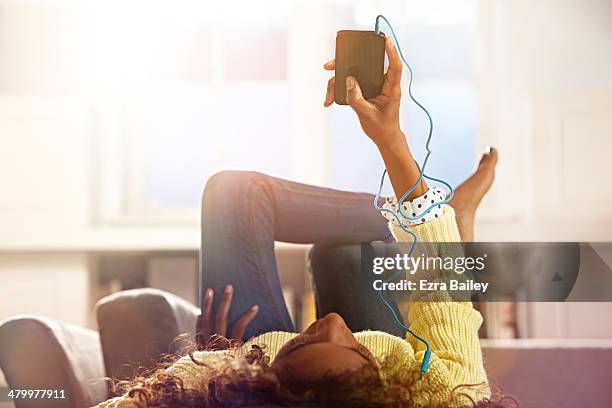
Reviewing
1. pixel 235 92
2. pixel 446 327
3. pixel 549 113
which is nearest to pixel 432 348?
pixel 446 327

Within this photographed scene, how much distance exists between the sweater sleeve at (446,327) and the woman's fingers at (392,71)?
0.47 ft

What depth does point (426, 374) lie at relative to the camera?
2.16ft

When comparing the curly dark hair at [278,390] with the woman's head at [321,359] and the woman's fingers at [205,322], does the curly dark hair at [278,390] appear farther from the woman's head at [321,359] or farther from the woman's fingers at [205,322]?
the woman's fingers at [205,322]

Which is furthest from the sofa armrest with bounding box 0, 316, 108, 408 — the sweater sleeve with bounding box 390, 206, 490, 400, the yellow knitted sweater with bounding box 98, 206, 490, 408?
the sweater sleeve with bounding box 390, 206, 490, 400

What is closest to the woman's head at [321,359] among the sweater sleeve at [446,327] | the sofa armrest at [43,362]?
the sweater sleeve at [446,327]

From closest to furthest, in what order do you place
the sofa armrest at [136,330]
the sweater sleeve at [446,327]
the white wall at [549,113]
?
the sweater sleeve at [446,327], the sofa armrest at [136,330], the white wall at [549,113]

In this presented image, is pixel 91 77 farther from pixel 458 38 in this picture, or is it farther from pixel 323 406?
pixel 323 406

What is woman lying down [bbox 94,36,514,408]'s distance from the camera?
0.59 metres

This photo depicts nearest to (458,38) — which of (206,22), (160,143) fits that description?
(206,22)

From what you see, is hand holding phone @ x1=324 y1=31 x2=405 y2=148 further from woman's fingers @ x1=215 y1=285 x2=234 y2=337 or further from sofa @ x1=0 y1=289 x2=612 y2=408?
sofa @ x1=0 y1=289 x2=612 y2=408

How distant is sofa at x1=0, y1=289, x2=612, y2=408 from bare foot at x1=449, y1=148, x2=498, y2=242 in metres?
0.16

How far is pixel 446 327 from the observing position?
2.66ft

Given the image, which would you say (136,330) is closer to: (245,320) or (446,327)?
(245,320)

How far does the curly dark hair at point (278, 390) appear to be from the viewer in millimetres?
573
